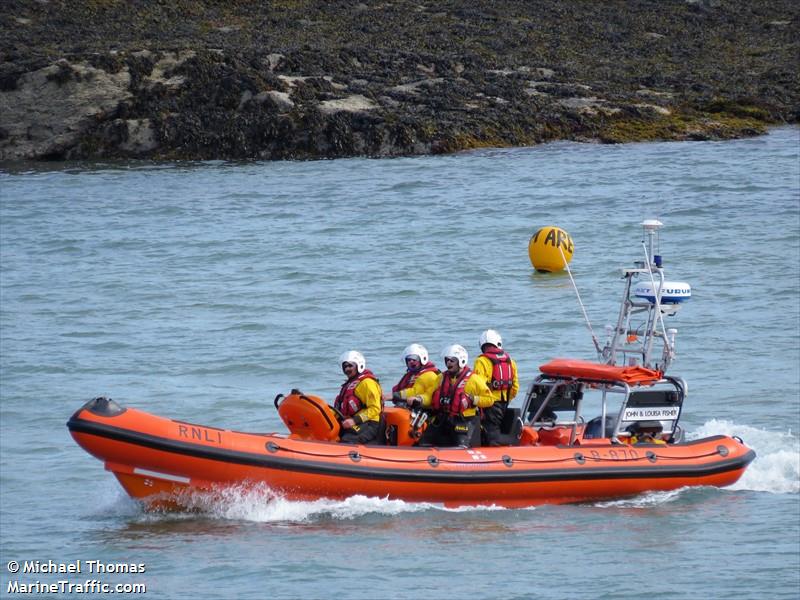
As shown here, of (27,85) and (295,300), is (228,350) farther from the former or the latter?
(27,85)

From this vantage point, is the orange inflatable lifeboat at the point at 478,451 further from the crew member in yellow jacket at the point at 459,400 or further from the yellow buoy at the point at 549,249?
the yellow buoy at the point at 549,249

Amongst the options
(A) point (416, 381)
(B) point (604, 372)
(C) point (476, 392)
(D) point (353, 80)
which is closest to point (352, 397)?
(A) point (416, 381)

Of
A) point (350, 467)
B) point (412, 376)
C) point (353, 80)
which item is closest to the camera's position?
point (350, 467)

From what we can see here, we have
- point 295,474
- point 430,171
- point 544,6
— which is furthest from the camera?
point 544,6

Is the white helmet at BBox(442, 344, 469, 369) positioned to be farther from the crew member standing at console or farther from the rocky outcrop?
the rocky outcrop

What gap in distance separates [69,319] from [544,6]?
19921mm

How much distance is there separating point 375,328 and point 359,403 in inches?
234

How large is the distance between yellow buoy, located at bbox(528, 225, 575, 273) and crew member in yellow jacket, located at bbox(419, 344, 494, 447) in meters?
8.49

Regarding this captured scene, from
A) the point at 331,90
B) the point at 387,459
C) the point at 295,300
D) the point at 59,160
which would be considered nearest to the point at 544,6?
the point at 331,90

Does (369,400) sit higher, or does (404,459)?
(369,400)

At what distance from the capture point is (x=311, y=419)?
10719 millimetres

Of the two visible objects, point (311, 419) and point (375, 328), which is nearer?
point (311, 419)

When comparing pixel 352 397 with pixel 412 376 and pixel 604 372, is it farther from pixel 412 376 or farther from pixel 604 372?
pixel 604 372

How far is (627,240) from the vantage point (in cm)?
2089
